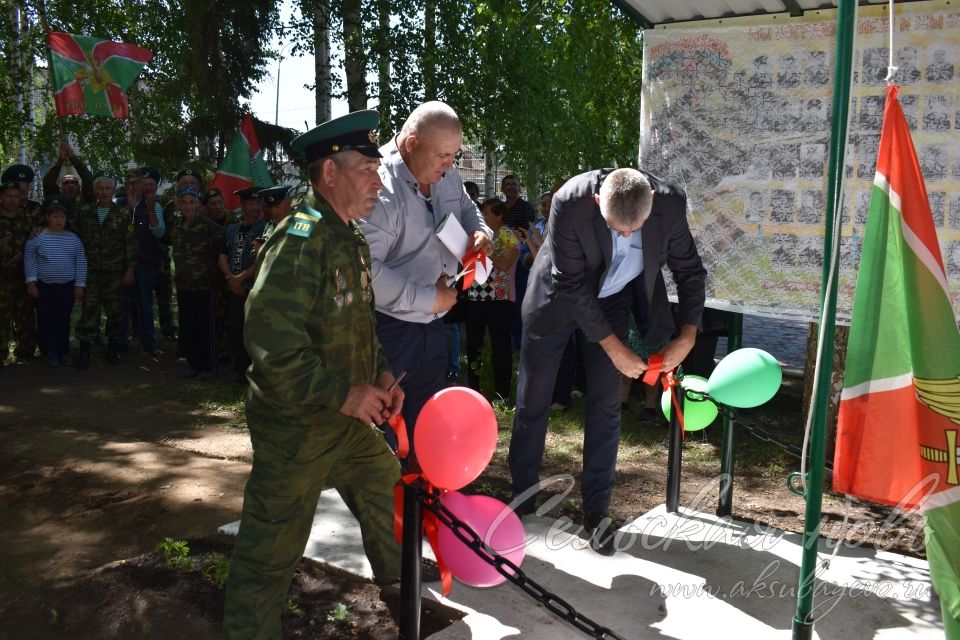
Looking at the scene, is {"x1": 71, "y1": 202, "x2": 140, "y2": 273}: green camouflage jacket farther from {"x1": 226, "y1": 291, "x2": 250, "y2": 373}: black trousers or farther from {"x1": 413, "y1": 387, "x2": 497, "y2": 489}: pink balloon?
{"x1": 413, "y1": 387, "x2": 497, "y2": 489}: pink balloon

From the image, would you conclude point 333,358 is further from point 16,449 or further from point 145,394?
point 145,394

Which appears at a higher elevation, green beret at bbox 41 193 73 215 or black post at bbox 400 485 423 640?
green beret at bbox 41 193 73 215

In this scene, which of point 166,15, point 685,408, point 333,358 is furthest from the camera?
point 166,15

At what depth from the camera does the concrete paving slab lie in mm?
3604

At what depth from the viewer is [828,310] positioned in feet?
8.77

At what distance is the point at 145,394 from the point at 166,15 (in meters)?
12.2

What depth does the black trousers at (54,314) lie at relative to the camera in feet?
31.4

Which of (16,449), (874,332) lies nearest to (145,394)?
(16,449)

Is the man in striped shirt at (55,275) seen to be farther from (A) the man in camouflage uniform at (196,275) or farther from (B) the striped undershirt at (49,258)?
(A) the man in camouflage uniform at (196,275)

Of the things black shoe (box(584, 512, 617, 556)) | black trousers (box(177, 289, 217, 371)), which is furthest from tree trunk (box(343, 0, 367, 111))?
black shoe (box(584, 512, 617, 556))

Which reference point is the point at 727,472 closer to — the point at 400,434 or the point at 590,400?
the point at 590,400

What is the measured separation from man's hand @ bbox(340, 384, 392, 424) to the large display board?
3.28m

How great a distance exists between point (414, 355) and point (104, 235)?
731 cm

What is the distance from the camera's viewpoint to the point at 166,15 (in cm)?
1812
